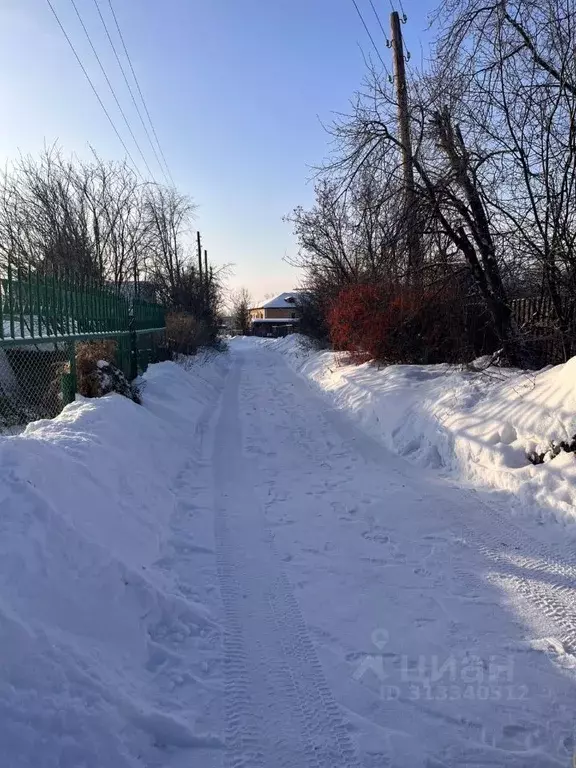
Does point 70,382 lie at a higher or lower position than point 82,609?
higher

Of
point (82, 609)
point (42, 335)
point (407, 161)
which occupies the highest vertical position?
point (407, 161)

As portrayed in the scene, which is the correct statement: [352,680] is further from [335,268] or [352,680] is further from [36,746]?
[335,268]

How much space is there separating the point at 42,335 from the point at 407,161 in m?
7.62

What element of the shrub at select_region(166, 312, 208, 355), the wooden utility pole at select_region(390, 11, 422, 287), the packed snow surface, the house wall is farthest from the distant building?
the packed snow surface

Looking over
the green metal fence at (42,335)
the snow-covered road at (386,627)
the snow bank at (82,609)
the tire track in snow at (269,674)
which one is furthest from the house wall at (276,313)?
the tire track in snow at (269,674)

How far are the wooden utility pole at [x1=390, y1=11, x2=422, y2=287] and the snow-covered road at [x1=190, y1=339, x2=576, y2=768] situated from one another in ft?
19.3

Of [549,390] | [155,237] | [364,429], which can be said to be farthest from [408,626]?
[155,237]

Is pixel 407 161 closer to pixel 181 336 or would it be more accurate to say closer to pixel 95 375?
pixel 95 375

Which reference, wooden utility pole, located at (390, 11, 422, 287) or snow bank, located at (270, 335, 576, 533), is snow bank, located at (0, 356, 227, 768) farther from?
wooden utility pole, located at (390, 11, 422, 287)

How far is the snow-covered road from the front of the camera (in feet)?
8.18

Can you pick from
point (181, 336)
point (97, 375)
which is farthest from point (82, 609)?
point (181, 336)

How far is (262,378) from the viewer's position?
20.6 m

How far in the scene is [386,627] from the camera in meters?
3.37

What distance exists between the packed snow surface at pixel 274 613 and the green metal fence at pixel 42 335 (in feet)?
3.84
